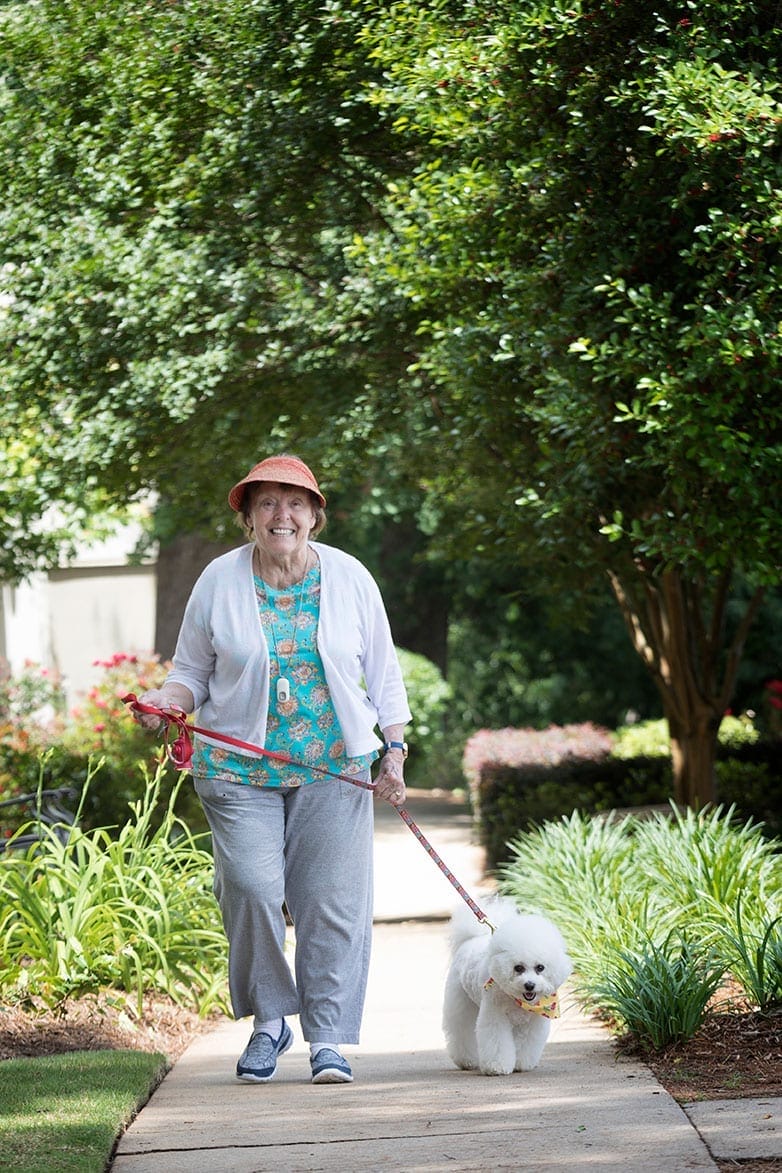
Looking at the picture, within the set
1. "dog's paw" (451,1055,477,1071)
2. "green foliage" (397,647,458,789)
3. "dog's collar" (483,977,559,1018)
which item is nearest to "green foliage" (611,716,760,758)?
"green foliage" (397,647,458,789)

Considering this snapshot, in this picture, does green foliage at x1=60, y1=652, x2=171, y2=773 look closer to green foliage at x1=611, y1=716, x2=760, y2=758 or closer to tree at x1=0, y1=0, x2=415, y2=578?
tree at x1=0, y1=0, x2=415, y2=578

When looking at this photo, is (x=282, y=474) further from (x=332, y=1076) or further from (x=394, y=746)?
(x=332, y=1076)

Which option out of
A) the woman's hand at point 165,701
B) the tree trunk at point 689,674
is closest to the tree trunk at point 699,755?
the tree trunk at point 689,674

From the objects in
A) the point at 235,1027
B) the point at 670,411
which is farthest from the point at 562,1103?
the point at 670,411

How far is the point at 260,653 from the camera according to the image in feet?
16.0

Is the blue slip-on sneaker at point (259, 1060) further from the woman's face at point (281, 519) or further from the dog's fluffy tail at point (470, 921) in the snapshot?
the woman's face at point (281, 519)

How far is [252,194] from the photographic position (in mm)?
8844

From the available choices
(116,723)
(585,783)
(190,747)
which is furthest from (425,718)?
(190,747)

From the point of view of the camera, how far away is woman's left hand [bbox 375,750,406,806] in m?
4.93

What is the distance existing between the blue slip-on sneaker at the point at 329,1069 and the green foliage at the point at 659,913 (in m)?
0.92

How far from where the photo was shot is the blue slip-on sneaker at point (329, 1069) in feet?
15.9

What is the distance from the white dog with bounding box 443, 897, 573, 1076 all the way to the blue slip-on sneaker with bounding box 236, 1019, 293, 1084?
59cm

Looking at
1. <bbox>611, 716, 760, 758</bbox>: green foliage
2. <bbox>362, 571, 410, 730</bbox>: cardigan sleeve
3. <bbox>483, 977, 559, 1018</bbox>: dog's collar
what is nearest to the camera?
<bbox>483, 977, 559, 1018</bbox>: dog's collar

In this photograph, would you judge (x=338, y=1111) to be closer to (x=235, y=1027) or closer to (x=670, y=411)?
(x=235, y=1027)
